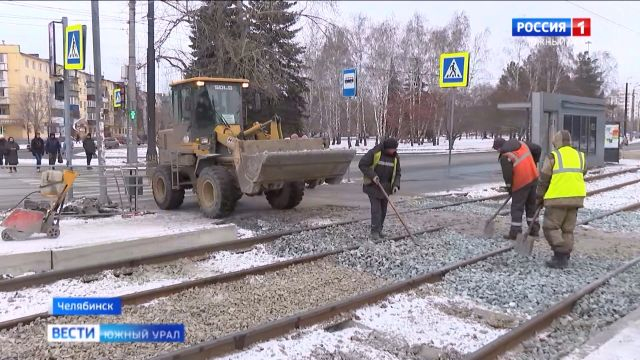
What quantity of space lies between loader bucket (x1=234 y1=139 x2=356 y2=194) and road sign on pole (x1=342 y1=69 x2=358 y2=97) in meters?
6.08

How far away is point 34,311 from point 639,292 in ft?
21.6

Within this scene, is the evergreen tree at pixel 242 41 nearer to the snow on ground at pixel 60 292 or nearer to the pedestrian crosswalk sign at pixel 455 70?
the pedestrian crosswalk sign at pixel 455 70

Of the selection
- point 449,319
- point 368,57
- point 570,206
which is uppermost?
point 368,57

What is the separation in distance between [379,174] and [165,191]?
18.7 feet

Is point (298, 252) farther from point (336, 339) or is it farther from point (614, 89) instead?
point (614, 89)

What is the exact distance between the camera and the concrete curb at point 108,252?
7.26 m

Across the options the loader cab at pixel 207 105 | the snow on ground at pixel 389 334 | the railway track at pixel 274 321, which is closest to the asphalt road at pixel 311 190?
the loader cab at pixel 207 105

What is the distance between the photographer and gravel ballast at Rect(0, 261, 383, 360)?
4.62m

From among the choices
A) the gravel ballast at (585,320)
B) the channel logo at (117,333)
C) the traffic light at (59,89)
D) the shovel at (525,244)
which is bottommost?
the gravel ballast at (585,320)

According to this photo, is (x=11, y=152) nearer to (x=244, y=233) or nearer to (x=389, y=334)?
(x=244, y=233)

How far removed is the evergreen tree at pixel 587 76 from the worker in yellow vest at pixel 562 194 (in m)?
72.6

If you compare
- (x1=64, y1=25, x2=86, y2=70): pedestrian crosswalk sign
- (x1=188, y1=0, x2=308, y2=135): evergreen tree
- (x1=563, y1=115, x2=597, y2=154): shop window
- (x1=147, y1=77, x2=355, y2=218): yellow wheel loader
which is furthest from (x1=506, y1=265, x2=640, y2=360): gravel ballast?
(x1=563, y1=115, x2=597, y2=154): shop window

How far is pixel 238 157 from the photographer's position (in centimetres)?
1068

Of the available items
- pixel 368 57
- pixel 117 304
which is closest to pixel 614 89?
pixel 368 57
